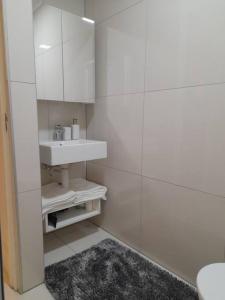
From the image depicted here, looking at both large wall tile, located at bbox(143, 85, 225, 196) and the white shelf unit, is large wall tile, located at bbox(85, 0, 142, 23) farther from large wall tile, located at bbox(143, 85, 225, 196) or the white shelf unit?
the white shelf unit

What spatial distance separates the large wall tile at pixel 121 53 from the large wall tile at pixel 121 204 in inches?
30.4

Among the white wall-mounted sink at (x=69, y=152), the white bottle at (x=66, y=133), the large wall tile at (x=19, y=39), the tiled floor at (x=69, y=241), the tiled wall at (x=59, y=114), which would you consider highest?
the large wall tile at (x=19, y=39)

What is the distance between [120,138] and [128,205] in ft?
2.02

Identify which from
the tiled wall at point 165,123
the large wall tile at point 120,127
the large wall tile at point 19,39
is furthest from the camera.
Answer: the large wall tile at point 120,127

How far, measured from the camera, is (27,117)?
1276mm

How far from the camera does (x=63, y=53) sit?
5.92 ft

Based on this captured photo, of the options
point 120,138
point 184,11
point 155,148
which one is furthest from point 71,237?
point 184,11

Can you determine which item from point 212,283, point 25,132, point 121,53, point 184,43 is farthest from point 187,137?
point 25,132

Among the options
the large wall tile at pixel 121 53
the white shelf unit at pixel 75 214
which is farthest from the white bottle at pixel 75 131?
the white shelf unit at pixel 75 214

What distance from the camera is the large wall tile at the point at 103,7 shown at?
1.72 meters

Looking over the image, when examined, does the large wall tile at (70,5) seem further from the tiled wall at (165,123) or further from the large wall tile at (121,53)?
the large wall tile at (121,53)

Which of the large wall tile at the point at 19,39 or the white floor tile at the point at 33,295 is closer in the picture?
the large wall tile at the point at 19,39

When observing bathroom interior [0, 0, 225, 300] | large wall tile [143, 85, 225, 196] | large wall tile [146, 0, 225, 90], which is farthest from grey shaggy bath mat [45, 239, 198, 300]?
large wall tile [146, 0, 225, 90]

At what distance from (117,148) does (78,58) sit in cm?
89
